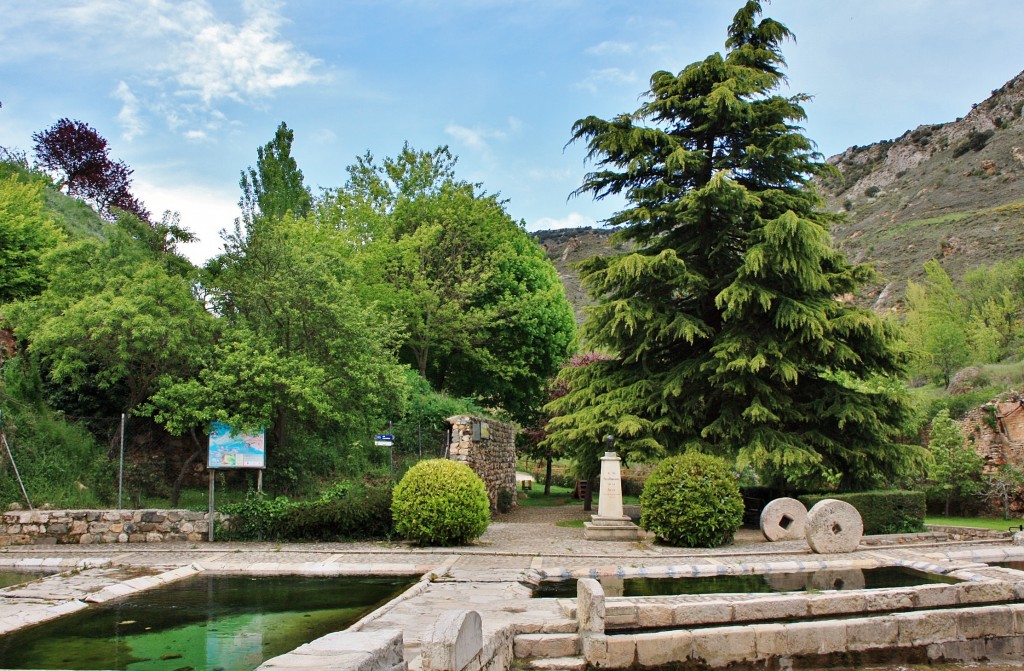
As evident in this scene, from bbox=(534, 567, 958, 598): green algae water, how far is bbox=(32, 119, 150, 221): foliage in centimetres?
2986

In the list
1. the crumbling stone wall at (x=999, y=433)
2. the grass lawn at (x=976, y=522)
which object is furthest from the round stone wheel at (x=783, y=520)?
the crumbling stone wall at (x=999, y=433)

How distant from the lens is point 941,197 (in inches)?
2333

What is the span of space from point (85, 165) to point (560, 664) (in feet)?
115

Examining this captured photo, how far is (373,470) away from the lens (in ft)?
54.0

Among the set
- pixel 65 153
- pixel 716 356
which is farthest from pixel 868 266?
pixel 65 153

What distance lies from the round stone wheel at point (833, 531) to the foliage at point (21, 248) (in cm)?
1700

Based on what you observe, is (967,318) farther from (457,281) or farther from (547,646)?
(547,646)

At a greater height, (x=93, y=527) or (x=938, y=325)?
(x=938, y=325)

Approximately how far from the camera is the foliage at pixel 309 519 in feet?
42.4

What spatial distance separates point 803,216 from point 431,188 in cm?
1525

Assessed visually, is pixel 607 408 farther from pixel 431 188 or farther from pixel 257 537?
pixel 431 188

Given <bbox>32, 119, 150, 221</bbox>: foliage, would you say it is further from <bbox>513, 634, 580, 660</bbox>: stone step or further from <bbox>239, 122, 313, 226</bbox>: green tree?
<bbox>513, 634, 580, 660</bbox>: stone step

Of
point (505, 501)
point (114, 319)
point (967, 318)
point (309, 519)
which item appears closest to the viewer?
point (114, 319)

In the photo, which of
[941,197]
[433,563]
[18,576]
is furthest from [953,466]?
[941,197]
